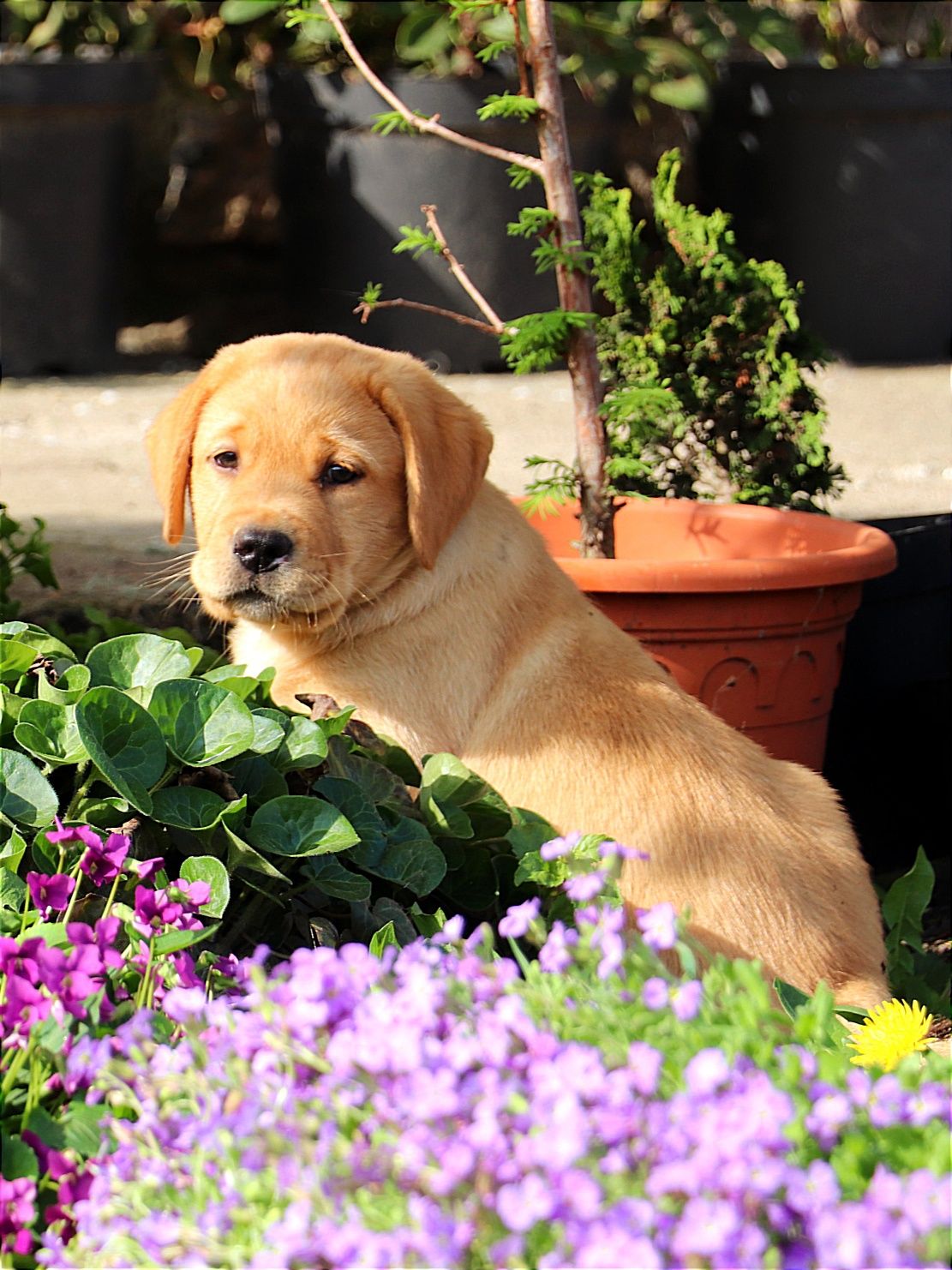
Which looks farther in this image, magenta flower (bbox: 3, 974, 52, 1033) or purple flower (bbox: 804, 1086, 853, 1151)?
magenta flower (bbox: 3, 974, 52, 1033)

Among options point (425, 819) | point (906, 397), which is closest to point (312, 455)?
point (425, 819)

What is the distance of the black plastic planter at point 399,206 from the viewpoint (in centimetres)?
826

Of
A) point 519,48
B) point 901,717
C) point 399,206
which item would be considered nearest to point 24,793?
point 519,48

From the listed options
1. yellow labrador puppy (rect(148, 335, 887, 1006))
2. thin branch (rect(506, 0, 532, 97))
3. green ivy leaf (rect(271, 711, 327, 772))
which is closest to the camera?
green ivy leaf (rect(271, 711, 327, 772))

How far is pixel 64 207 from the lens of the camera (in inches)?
332

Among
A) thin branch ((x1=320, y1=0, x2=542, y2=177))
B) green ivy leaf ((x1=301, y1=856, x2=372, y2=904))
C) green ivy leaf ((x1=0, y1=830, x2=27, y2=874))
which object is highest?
thin branch ((x1=320, y1=0, x2=542, y2=177))

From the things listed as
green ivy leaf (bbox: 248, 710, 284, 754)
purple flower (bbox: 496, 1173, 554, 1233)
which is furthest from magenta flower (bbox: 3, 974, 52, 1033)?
purple flower (bbox: 496, 1173, 554, 1233)

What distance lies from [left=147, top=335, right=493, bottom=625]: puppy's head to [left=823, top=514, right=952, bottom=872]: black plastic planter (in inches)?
75.9

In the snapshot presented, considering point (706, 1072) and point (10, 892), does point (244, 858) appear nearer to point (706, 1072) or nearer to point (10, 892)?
point (10, 892)

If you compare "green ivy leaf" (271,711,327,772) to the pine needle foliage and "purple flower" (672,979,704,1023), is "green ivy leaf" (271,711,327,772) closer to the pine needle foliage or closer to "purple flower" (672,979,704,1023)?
"purple flower" (672,979,704,1023)

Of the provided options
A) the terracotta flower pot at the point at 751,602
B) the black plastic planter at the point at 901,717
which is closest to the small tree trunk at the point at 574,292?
the terracotta flower pot at the point at 751,602

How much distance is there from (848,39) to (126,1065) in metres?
9.87

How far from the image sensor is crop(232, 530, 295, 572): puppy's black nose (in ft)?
9.32

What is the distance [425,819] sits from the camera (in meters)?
2.57
